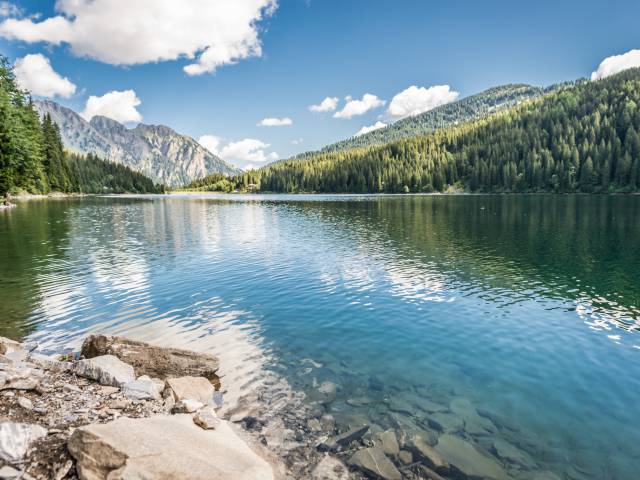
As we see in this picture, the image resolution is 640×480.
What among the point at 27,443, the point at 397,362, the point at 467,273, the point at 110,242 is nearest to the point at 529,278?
the point at 467,273

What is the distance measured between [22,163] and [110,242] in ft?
265

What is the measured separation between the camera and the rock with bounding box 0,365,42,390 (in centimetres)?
1146

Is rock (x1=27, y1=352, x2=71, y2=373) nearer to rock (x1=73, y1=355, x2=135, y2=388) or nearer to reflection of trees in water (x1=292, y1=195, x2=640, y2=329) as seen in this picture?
rock (x1=73, y1=355, x2=135, y2=388)

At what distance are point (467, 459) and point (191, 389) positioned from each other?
986 cm

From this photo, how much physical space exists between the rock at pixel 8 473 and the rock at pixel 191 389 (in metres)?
5.81

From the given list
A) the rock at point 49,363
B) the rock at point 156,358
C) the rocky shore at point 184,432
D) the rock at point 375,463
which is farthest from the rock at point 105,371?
the rock at point 375,463

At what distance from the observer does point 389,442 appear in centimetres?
1180

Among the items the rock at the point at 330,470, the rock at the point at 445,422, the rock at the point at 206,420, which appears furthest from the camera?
the rock at the point at 445,422

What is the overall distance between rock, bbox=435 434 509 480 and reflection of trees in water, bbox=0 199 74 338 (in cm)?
2192

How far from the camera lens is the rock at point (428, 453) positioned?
1088 centimetres

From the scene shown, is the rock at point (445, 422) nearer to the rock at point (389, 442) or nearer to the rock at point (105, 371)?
the rock at point (389, 442)

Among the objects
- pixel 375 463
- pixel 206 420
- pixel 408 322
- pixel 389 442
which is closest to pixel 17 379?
pixel 206 420

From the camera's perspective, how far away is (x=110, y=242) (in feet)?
168

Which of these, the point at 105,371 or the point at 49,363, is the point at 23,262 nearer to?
the point at 49,363
